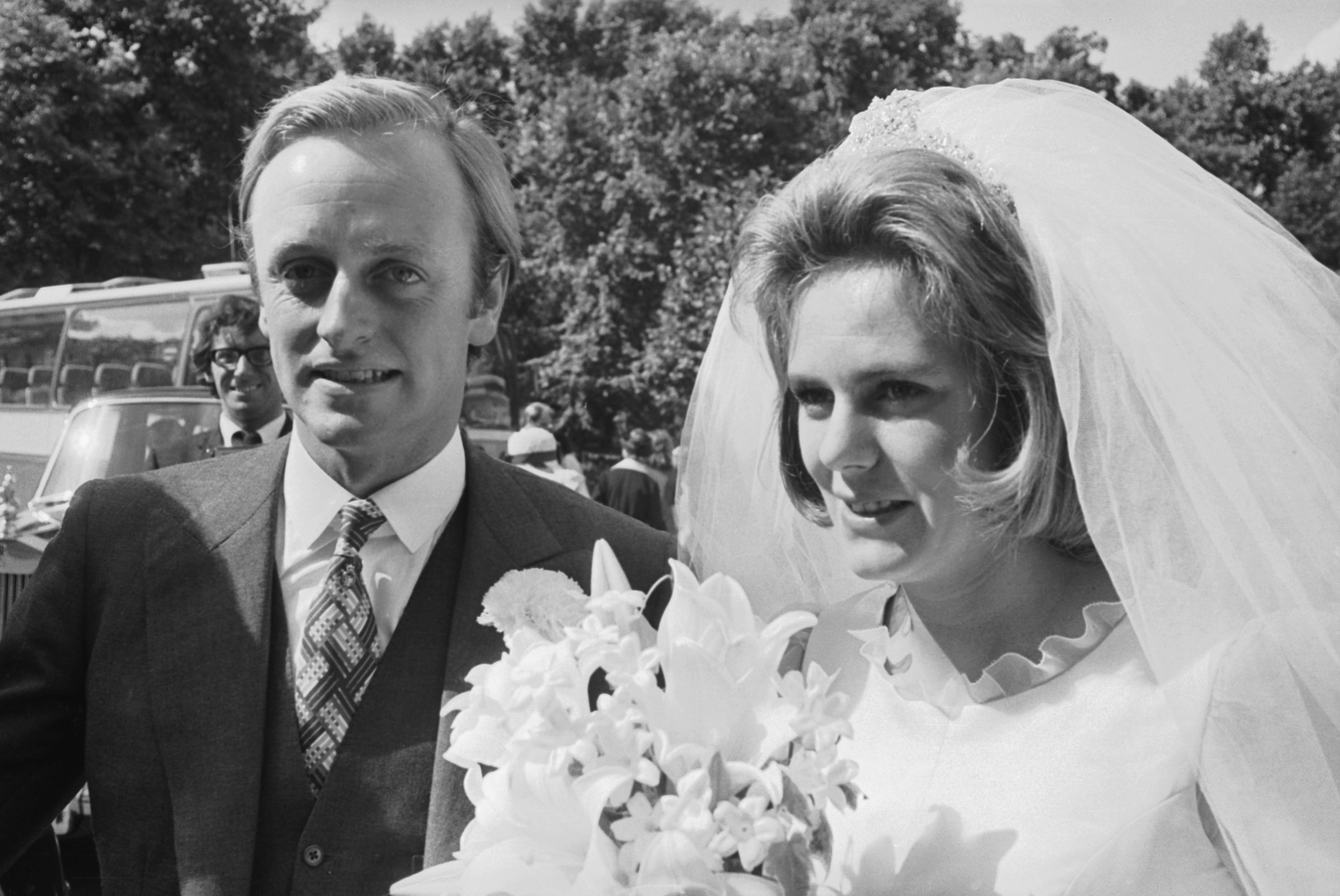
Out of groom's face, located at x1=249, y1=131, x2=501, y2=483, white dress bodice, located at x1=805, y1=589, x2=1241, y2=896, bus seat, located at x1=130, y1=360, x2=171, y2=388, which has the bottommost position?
bus seat, located at x1=130, y1=360, x2=171, y2=388

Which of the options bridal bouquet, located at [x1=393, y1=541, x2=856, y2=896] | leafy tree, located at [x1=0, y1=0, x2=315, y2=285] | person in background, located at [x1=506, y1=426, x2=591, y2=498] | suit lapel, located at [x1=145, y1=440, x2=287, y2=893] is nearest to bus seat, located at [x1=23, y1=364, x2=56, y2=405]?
leafy tree, located at [x1=0, y1=0, x2=315, y2=285]

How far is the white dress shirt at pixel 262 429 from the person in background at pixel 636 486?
417 centimetres

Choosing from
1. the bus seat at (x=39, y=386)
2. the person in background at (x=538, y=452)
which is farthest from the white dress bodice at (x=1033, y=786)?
the bus seat at (x=39, y=386)

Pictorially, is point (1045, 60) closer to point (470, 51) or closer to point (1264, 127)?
point (1264, 127)

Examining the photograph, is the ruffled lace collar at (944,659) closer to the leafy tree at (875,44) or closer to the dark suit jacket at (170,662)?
the dark suit jacket at (170,662)

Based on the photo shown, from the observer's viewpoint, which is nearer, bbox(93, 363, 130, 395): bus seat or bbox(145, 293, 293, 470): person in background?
bbox(145, 293, 293, 470): person in background

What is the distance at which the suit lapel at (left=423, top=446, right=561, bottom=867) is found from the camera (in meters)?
1.94

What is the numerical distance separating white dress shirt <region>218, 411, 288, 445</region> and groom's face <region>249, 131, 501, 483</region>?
380 cm

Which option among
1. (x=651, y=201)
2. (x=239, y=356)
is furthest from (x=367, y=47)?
(x=239, y=356)

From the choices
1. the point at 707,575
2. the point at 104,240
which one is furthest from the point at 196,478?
the point at 104,240

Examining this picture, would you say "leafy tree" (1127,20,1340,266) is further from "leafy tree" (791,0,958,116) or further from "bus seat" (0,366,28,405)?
"bus seat" (0,366,28,405)

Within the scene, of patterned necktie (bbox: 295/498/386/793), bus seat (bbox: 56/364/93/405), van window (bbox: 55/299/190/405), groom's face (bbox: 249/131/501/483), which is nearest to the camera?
patterned necktie (bbox: 295/498/386/793)

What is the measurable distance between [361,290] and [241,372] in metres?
3.92

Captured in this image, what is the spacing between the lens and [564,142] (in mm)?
21172
